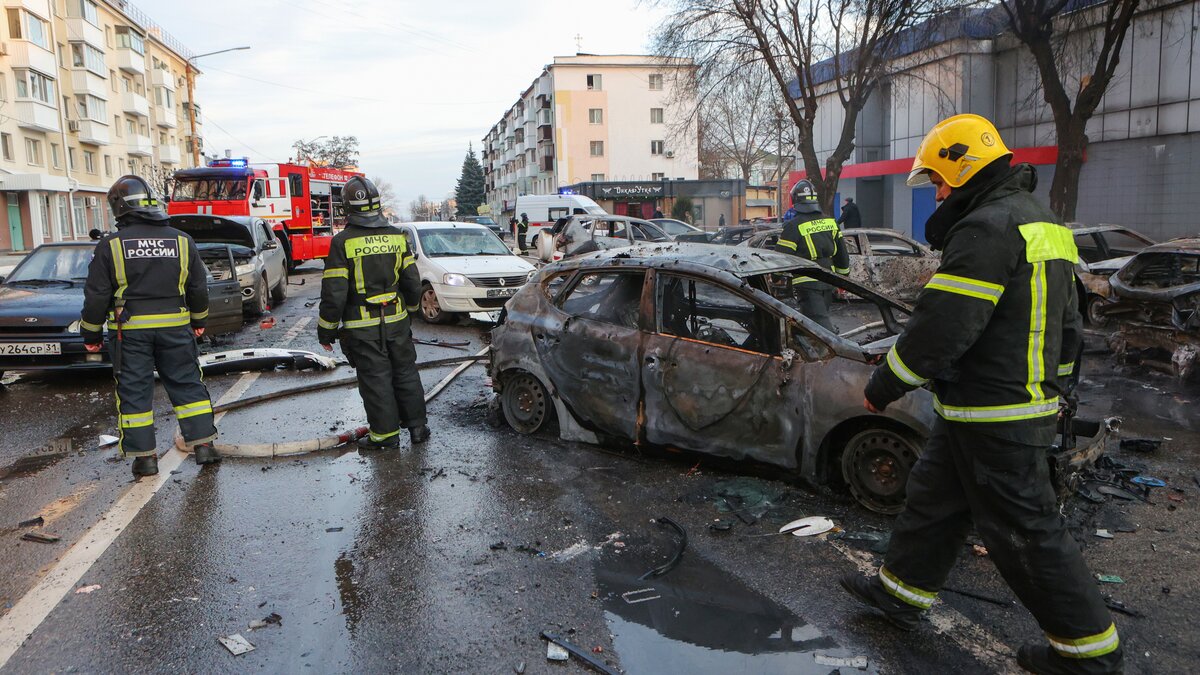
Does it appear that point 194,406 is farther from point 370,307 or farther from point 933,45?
point 933,45

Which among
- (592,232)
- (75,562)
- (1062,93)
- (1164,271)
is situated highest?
(1062,93)

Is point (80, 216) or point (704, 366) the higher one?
point (80, 216)

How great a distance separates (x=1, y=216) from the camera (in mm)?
40844

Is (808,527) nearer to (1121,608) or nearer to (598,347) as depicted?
(1121,608)

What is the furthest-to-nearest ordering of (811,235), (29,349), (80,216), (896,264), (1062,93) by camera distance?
1. (80,216)
2. (1062,93)
3. (896,264)
4. (811,235)
5. (29,349)

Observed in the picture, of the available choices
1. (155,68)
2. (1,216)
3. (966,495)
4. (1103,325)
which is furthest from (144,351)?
(155,68)

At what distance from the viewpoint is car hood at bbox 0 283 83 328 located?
8055mm

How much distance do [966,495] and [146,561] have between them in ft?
A: 12.9

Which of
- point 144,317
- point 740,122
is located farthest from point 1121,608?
point 740,122

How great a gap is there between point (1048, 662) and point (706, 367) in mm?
2558

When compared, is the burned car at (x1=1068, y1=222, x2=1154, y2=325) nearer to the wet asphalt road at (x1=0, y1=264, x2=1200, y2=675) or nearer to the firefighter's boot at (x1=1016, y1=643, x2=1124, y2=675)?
the wet asphalt road at (x1=0, y1=264, x2=1200, y2=675)

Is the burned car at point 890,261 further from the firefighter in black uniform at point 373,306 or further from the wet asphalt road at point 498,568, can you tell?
the firefighter in black uniform at point 373,306

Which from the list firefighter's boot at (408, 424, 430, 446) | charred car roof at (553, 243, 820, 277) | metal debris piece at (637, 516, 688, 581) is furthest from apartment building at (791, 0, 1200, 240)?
metal debris piece at (637, 516, 688, 581)

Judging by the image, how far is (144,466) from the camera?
569 cm
